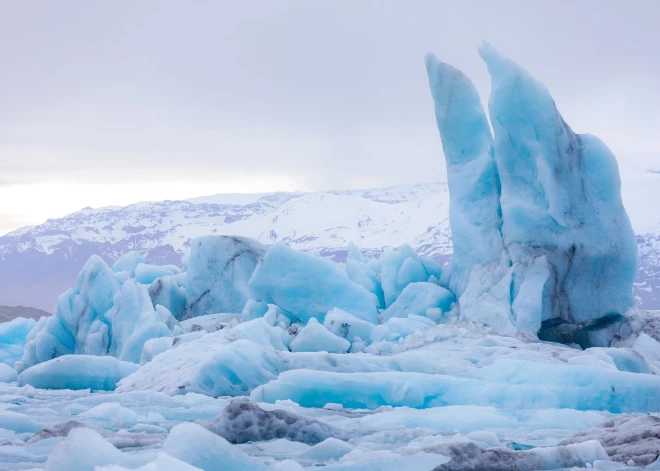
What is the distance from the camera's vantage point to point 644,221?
2564 inches

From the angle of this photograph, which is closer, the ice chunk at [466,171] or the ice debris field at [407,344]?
the ice debris field at [407,344]

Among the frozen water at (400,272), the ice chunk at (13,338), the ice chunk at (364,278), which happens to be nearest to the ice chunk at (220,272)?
the ice chunk at (364,278)

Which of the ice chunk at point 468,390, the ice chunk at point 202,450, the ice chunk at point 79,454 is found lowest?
the ice chunk at point 468,390

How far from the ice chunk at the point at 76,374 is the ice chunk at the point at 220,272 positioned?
19.8 ft

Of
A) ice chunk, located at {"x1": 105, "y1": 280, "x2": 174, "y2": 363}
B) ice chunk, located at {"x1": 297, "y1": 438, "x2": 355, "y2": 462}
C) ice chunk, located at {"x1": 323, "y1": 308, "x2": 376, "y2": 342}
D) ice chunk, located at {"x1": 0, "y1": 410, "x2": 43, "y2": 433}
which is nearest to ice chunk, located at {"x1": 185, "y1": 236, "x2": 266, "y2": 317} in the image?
ice chunk, located at {"x1": 105, "y1": 280, "x2": 174, "y2": 363}

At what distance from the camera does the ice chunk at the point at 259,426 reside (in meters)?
4.97

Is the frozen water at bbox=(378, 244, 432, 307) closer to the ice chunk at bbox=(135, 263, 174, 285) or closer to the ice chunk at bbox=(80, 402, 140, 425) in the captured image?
the ice chunk at bbox=(135, 263, 174, 285)

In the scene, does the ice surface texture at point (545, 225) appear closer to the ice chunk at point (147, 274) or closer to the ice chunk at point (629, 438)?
the ice chunk at point (629, 438)

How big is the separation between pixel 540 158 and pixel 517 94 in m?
1.25

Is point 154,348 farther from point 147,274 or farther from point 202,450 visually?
point 202,450

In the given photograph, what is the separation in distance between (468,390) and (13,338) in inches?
575

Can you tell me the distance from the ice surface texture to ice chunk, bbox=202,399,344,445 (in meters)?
8.66

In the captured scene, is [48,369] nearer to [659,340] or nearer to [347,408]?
[347,408]

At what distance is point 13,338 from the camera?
19.1m
